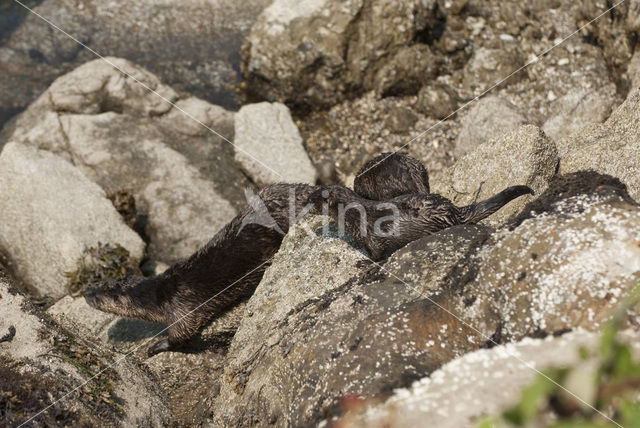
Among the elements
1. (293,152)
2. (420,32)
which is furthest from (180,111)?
(420,32)

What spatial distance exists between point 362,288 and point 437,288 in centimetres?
47

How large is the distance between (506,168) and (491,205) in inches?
39.0

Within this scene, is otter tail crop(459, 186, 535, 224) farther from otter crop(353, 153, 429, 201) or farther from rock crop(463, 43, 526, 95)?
rock crop(463, 43, 526, 95)

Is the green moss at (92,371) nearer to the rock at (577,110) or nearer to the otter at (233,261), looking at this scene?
the otter at (233,261)

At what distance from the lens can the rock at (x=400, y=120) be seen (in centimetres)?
711

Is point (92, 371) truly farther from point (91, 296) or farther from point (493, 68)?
point (493, 68)

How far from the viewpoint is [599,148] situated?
11.9 ft

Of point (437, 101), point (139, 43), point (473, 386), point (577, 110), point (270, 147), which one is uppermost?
point (139, 43)

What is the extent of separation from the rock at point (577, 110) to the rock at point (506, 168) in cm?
226

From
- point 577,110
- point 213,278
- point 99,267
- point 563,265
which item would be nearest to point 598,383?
point 563,265

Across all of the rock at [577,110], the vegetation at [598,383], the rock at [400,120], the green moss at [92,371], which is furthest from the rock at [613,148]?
the green moss at [92,371]

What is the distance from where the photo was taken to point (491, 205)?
3.06 meters

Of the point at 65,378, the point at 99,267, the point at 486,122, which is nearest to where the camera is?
the point at 65,378

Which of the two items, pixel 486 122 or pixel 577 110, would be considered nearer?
pixel 486 122
